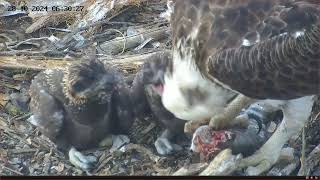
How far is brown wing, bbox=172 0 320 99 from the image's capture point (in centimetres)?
262

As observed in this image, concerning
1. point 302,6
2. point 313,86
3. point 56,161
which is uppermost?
point 302,6

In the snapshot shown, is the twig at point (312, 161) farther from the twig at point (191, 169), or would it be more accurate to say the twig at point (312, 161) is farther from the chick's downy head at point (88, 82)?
the chick's downy head at point (88, 82)

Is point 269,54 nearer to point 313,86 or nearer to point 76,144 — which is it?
point 313,86

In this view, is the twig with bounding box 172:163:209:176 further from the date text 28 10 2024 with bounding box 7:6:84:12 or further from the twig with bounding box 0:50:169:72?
the date text 28 10 2024 with bounding box 7:6:84:12

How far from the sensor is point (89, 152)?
2875 millimetres

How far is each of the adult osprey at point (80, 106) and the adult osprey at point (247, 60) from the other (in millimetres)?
218

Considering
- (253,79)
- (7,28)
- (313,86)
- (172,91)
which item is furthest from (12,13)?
(313,86)

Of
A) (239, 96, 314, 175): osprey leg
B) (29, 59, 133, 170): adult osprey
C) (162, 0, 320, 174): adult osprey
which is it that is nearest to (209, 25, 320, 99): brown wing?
(162, 0, 320, 174): adult osprey

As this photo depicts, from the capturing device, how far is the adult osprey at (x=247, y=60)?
2623mm

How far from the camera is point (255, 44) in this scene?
2.67m

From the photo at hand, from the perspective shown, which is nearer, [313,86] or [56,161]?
[313,86]

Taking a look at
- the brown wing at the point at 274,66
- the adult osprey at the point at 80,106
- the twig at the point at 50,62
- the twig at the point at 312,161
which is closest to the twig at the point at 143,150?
the adult osprey at the point at 80,106

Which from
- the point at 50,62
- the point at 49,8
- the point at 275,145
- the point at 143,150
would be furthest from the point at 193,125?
the point at 49,8

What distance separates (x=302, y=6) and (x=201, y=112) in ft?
1.97
